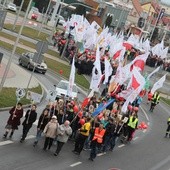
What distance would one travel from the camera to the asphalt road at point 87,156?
64.2ft

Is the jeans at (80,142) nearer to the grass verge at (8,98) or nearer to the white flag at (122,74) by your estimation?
the grass verge at (8,98)

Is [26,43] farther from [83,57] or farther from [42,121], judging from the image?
[42,121]

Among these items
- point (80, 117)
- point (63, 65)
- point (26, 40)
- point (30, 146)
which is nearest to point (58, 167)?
point (30, 146)

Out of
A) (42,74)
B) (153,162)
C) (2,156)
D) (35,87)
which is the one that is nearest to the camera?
(2,156)

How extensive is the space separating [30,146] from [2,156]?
8.21ft

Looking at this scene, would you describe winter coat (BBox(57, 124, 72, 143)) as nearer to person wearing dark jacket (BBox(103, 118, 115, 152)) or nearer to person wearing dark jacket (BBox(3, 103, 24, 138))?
person wearing dark jacket (BBox(3, 103, 24, 138))

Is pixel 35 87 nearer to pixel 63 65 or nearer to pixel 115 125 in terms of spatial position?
pixel 115 125

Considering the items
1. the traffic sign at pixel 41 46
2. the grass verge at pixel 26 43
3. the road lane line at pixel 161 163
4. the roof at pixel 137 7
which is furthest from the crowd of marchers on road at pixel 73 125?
the roof at pixel 137 7

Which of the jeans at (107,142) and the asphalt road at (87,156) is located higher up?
the jeans at (107,142)

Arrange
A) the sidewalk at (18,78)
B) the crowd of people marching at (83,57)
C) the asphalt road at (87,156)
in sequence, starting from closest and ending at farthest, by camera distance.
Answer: the asphalt road at (87,156) < the sidewalk at (18,78) < the crowd of people marching at (83,57)

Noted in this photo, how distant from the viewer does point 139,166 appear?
78.3 ft

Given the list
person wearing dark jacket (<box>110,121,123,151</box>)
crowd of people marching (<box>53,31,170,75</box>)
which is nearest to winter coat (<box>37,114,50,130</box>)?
person wearing dark jacket (<box>110,121,123,151</box>)

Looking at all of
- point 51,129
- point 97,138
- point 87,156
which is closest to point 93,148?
point 97,138

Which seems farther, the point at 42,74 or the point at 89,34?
the point at 89,34
